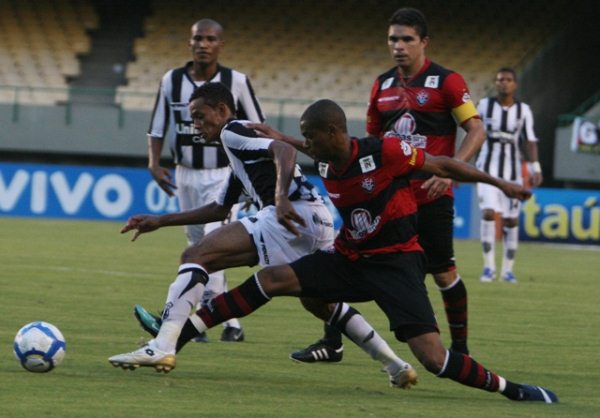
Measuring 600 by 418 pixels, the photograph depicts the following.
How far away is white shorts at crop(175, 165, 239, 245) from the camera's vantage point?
31.3 feet

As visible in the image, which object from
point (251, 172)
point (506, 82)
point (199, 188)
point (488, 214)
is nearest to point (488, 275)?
point (488, 214)

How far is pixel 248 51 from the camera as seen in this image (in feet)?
103

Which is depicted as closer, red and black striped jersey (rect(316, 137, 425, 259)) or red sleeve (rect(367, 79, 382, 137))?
red and black striped jersey (rect(316, 137, 425, 259))

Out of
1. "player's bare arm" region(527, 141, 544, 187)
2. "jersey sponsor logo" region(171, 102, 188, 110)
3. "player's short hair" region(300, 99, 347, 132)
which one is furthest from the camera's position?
"player's bare arm" region(527, 141, 544, 187)

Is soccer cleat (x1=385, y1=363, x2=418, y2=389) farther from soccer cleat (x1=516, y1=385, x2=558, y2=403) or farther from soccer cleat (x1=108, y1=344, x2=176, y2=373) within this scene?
soccer cleat (x1=108, y1=344, x2=176, y2=373)

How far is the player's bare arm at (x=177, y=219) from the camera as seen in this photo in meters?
7.57

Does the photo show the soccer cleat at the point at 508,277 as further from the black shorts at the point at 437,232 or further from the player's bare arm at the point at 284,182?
the player's bare arm at the point at 284,182

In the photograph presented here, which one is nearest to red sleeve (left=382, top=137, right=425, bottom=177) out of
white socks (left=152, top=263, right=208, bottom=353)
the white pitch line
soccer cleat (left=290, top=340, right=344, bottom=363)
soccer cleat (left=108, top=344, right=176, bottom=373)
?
white socks (left=152, top=263, right=208, bottom=353)

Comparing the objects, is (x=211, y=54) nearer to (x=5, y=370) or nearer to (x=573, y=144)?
(x=5, y=370)

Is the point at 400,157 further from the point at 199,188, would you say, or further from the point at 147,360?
the point at 199,188

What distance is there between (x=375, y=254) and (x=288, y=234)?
28.6 inches

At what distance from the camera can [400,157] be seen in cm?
675

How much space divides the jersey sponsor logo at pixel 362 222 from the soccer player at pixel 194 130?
2.45 metres

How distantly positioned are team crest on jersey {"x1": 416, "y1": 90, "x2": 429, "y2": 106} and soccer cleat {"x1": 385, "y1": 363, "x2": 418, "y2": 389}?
175cm
